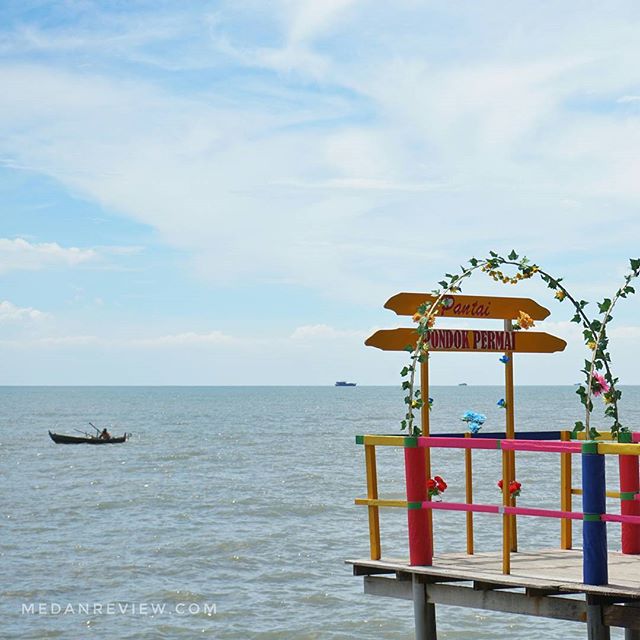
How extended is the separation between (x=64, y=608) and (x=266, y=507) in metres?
16.4

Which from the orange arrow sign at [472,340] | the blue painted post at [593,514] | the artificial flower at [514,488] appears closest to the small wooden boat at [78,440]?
the orange arrow sign at [472,340]

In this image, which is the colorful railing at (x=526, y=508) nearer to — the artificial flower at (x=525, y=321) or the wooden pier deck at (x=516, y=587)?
the wooden pier deck at (x=516, y=587)

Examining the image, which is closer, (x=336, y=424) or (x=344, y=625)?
(x=344, y=625)

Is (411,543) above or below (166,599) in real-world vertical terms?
above

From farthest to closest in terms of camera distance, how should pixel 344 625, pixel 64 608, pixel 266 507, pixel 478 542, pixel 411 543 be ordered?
pixel 266 507, pixel 478 542, pixel 64 608, pixel 344 625, pixel 411 543

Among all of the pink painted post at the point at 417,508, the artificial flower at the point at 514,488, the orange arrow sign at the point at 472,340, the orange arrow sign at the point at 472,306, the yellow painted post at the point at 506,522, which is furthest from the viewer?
the orange arrow sign at the point at 472,306

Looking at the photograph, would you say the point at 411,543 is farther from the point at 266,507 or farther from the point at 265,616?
the point at 266,507

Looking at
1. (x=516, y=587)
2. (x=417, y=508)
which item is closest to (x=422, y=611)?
(x=417, y=508)

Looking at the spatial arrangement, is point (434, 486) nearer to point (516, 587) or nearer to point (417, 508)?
point (417, 508)

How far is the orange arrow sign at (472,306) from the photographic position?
1024cm

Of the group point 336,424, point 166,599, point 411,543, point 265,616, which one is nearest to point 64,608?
point 166,599

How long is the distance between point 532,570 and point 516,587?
0.68 m

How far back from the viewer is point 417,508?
923cm

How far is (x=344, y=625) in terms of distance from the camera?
20.1 m
